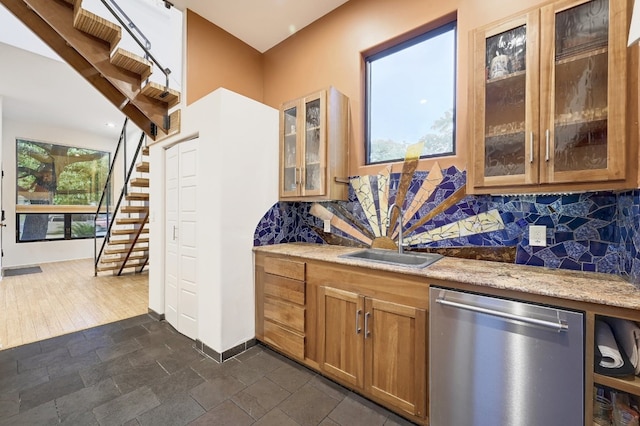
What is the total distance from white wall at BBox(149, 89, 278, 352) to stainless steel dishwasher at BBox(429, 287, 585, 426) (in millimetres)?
1639

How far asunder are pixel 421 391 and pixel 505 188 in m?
1.27

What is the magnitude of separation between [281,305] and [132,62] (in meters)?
2.52

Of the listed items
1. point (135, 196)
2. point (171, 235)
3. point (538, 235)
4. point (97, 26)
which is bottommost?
point (171, 235)

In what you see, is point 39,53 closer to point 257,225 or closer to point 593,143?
point 257,225

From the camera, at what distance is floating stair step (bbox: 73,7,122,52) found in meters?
2.04

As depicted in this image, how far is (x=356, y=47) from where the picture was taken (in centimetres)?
261

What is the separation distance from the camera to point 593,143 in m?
1.35

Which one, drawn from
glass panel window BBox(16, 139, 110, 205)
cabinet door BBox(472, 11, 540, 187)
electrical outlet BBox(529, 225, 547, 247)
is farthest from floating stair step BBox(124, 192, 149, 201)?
electrical outlet BBox(529, 225, 547, 247)

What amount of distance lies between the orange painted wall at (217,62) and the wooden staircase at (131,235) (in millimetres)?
1779

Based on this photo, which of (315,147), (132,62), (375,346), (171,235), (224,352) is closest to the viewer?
(375,346)

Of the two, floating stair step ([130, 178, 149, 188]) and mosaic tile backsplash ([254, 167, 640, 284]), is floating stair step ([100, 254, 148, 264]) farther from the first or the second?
mosaic tile backsplash ([254, 167, 640, 284])

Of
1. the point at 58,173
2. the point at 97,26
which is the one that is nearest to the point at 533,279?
the point at 97,26

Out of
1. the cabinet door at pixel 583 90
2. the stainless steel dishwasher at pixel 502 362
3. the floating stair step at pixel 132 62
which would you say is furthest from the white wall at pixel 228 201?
the cabinet door at pixel 583 90

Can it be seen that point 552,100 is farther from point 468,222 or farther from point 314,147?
point 314,147
